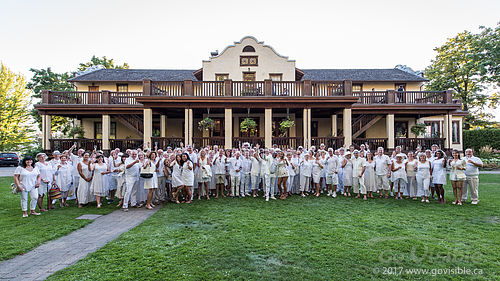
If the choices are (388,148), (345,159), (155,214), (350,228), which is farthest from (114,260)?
(388,148)

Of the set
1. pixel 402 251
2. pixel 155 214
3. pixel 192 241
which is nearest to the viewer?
pixel 402 251

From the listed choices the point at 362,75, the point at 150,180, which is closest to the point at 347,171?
the point at 150,180

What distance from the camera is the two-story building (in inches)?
632

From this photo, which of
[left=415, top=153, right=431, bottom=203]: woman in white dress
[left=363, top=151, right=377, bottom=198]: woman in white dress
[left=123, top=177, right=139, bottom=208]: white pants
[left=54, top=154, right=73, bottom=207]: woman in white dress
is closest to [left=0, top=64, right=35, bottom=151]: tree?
[left=54, top=154, right=73, bottom=207]: woman in white dress

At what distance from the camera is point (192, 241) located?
5.01 meters

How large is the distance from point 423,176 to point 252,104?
10036mm

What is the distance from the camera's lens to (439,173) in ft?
28.5

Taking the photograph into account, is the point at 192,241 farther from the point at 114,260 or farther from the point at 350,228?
the point at 350,228

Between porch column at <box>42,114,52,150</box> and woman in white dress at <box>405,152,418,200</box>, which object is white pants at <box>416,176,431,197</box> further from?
porch column at <box>42,114,52,150</box>

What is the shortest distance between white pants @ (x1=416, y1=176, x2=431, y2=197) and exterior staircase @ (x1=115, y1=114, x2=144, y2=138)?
17.7m

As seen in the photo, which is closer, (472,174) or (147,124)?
(472,174)

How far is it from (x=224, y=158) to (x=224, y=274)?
6.41m

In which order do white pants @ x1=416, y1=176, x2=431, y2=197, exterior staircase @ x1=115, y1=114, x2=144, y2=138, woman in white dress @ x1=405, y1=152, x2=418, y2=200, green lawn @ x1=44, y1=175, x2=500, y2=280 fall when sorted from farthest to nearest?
exterior staircase @ x1=115, y1=114, x2=144, y2=138 < woman in white dress @ x1=405, y1=152, x2=418, y2=200 < white pants @ x1=416, y1=176, x2=431, y2=197 < green lawn @ x1=44, y1=175, x2=500, y2=280

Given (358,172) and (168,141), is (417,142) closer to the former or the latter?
(358,172)
